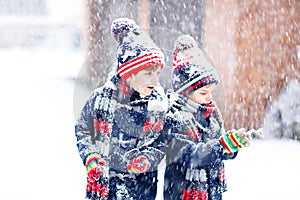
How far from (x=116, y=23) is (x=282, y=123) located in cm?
468

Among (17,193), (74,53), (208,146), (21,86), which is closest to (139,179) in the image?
(208,146)

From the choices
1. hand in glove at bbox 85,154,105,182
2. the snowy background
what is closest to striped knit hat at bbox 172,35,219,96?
hand in glove at bbox 85,154,105,182

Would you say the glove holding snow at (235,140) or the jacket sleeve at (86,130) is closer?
the glove holding snow at (235,140)

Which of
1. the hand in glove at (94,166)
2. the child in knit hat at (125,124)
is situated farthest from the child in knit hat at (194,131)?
the hand in glove at (94,166)

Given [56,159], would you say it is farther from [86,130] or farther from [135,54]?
[135,54]

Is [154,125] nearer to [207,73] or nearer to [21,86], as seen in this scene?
[207,73]

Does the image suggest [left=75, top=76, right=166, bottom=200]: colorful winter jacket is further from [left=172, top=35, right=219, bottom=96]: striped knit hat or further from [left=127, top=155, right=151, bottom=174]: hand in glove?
[left=172, top=35, right=219, bottom=96]: striped knit hat

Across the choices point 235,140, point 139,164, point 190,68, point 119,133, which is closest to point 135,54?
point 190,68

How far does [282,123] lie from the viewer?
7.11 meters

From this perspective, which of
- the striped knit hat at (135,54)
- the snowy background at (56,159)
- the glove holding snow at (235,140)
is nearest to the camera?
the glove holding snow at (235,140)

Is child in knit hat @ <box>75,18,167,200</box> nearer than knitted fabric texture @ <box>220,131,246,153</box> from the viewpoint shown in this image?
No

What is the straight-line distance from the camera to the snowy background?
16.8 feet

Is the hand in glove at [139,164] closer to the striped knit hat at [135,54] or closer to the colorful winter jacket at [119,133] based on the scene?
the colorful winter jacket at [119,133]

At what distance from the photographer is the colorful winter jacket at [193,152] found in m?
2.80
